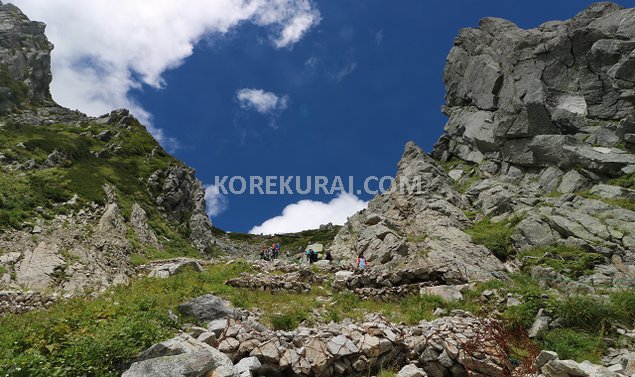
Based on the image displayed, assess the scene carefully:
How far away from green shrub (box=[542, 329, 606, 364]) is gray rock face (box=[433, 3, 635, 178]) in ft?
88.4

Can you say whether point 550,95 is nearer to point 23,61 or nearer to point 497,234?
point 497,234

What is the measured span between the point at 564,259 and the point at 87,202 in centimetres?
3747

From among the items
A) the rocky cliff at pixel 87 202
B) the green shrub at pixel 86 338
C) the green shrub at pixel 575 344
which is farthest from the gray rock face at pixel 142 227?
the green shrub at pixel 575 344

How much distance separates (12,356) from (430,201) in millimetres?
30994

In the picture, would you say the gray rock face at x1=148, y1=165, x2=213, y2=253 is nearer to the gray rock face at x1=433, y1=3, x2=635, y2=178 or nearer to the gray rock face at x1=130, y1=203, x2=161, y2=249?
the gray rock face at x1=130, y1=203, x2=161, y2=249

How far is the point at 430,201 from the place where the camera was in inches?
1357

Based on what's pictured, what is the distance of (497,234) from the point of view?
27125mm

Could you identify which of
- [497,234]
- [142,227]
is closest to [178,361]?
[497,234]

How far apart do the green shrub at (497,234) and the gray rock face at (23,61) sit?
8865 centimetres

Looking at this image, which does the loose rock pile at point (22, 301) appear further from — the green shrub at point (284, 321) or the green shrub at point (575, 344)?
the green shrub at point (575, 344)

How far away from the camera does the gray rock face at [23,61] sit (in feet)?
277

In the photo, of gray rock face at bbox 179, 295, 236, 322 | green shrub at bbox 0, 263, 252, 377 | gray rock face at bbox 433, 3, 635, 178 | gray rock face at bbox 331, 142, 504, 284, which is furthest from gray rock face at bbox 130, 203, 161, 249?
gray rock face at bbox 433, 3, 635, 178

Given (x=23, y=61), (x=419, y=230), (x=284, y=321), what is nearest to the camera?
(x=284, y=321)

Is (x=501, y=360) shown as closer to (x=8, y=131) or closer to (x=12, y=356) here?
(x=12, y=356)
